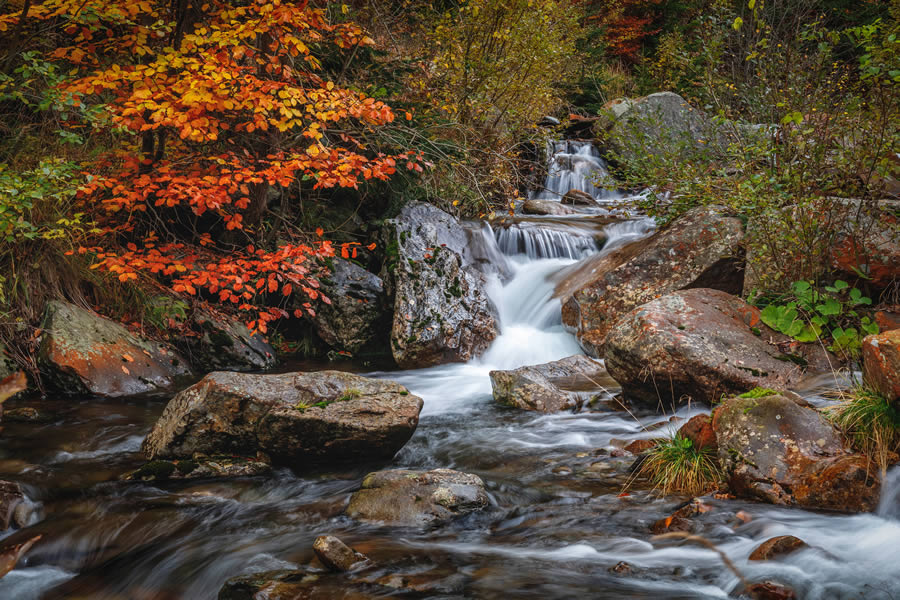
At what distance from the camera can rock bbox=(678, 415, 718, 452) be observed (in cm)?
416

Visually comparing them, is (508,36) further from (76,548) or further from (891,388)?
(76,548)

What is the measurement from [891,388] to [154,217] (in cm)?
819

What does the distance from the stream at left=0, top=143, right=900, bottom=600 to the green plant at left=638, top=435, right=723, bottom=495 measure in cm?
16

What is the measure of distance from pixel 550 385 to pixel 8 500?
189 inches

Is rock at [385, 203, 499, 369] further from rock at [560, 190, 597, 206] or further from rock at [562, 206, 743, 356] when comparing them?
rock at [560, 190, 597, 206]

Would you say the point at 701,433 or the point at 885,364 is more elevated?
the point at 885,364

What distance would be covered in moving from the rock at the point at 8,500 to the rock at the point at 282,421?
0.90m

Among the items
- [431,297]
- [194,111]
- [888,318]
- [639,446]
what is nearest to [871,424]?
[639,446]

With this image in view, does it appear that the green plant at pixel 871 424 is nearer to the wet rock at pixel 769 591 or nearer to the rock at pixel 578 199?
the wet rock at pixel 769 591

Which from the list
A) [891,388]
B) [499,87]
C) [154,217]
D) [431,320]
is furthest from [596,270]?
[154,217]

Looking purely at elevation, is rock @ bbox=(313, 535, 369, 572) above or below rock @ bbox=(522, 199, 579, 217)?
below

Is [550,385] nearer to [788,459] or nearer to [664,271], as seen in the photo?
[664,271]

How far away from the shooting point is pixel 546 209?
12.6m

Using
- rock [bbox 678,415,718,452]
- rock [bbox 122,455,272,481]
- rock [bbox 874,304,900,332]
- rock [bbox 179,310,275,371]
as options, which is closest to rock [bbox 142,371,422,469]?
rock [bbox 122,455,272,481]
